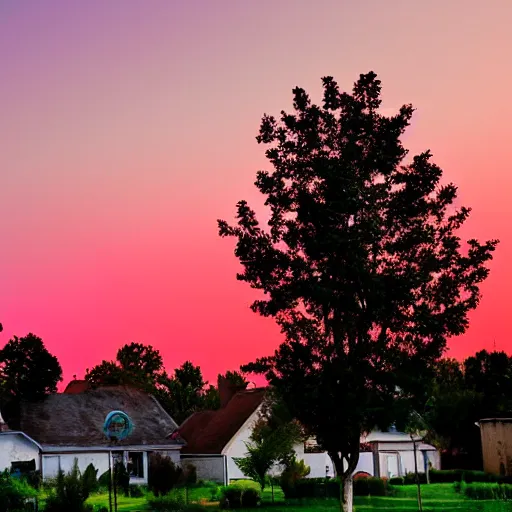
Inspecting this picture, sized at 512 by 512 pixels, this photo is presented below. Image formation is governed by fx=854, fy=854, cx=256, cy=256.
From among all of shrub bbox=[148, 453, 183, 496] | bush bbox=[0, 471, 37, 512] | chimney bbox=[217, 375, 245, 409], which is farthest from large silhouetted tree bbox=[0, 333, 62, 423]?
bush bbox=[0, 471, 37, 512]

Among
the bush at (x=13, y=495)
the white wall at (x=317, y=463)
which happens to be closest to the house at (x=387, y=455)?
the white wall at (x=317, y=463)

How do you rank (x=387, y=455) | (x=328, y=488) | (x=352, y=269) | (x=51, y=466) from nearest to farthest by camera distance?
(x=352, y=269) → (x=328, y=488) → (x=51, y=466) → (x=387, y=455)

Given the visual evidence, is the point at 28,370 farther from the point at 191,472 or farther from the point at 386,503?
the point at 386,503

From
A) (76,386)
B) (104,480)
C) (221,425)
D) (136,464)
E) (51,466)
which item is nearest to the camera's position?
(104,480)

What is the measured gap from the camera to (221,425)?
229 feet

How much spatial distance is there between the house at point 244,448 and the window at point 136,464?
4753 mm

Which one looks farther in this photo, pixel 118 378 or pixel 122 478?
pixel 118 378

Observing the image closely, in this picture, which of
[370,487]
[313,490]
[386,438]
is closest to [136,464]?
[313,490]

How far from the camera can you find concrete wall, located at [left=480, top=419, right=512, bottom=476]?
6750cm

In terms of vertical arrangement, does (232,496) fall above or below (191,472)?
below

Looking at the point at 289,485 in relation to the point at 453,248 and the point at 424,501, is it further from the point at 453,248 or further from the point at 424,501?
the point at 453,248

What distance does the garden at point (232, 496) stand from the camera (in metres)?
37.2

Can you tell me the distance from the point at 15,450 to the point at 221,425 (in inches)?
696

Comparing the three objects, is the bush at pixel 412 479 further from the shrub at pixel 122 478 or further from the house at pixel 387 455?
the shrub at pixel 122 478
